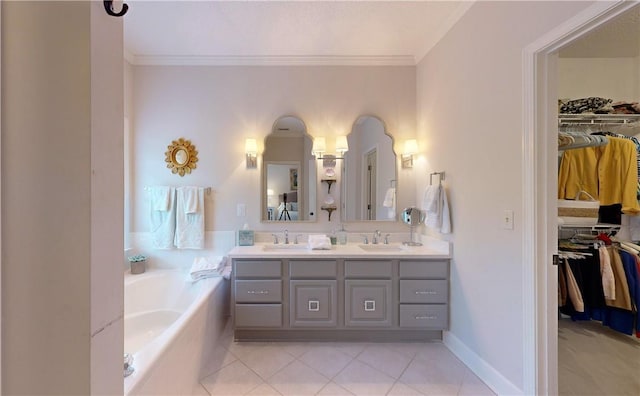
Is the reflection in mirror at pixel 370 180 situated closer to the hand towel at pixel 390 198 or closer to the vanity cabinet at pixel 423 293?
the hand towel at pixel 390 198

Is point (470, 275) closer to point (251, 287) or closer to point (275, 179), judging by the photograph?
point (251, 287)

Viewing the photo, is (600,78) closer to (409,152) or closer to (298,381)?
(409,152)

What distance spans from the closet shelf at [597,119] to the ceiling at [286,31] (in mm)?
1179

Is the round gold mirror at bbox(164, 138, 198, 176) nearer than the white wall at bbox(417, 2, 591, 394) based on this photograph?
No

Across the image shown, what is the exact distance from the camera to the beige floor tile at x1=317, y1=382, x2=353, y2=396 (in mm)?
1655

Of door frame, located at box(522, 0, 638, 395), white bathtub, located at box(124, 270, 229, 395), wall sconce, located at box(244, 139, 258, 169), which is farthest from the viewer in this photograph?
wall sconce, located at box(244, 139, 258, 169)

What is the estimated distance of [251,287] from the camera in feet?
7.14

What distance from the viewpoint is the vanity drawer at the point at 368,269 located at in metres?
2.20

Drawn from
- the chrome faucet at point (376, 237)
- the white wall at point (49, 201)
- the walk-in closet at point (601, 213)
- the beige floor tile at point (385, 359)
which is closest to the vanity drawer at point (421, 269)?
the chrome faucet at point (376, 237)

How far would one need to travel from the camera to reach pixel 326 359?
2.00 metres

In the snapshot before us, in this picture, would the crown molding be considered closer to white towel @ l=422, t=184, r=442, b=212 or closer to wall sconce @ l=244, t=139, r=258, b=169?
wall sconce @ l=244, t=139, r=258, b=169

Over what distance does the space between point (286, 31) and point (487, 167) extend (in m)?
1.95

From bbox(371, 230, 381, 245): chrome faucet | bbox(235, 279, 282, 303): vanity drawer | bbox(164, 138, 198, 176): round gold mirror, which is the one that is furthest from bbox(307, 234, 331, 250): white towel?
bbox(164, 138, 198, 176): round gold mirror

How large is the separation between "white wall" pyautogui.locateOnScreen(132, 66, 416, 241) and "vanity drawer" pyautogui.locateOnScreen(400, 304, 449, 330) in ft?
2.68
